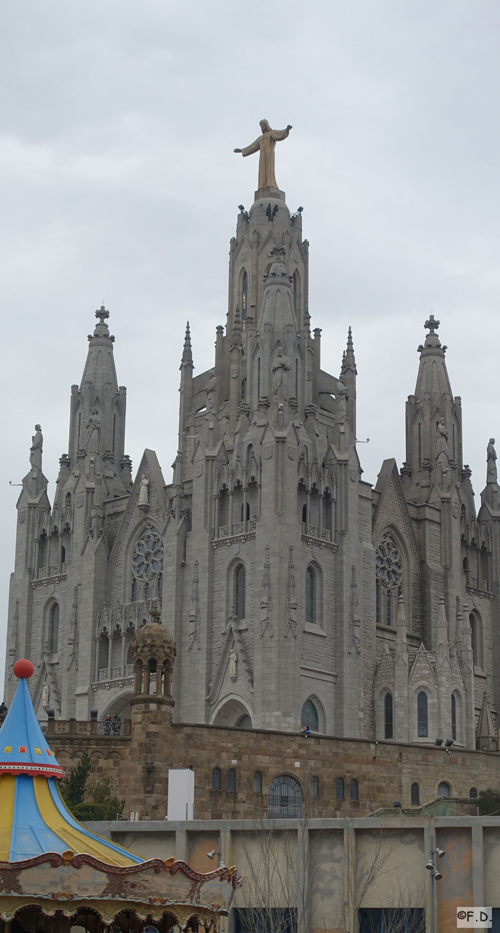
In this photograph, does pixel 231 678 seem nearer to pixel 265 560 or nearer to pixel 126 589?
pixel 265 560

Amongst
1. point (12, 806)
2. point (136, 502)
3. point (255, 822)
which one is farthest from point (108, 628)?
point (12, 806)

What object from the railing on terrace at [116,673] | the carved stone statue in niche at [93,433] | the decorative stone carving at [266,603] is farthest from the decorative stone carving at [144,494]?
the decorative stone carving at [266,603]

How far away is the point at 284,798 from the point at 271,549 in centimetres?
1372

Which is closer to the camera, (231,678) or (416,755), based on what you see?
(416,755)

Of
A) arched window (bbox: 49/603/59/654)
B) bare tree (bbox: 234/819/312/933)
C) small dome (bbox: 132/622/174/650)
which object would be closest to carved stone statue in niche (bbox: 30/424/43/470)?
arched window (bbox: 49/603/59/654)

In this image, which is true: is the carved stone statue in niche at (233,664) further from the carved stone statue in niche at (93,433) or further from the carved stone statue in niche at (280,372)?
the carved stone statue in niche at (93,433)

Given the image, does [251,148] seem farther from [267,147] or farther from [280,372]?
[280,372]

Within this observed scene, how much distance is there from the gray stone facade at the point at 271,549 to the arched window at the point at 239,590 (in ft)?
0.28

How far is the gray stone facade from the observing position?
60156 millimetres

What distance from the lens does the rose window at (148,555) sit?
6719cm

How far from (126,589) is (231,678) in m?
10.3

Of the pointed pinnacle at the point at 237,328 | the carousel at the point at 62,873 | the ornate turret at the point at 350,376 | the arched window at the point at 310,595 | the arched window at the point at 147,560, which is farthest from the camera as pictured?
the pointed pinnacle at the point at 237,328

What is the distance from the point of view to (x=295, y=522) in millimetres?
59938

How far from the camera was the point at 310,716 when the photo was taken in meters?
60.0
